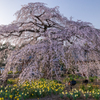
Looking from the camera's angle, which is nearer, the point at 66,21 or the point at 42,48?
the point at 42,48

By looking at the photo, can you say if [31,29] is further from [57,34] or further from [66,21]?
[57,34]

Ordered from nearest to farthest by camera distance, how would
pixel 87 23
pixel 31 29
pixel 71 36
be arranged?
pixel 71 36 < pixel 87 23 < pixel 31 29

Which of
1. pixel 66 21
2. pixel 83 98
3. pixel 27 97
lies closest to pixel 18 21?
pixel 66 21

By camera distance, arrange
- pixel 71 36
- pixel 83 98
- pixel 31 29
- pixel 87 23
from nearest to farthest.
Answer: pixel 83 98
pixel 71 36
pixel 87 23
pixel 31 29

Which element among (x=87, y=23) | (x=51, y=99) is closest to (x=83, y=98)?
(x=51, y=99)

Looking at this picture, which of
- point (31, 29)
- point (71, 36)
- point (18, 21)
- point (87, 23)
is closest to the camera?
point (71, 36)

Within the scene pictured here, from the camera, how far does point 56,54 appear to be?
207 inches

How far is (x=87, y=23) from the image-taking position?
8.09 metres

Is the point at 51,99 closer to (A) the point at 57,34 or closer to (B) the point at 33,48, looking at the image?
(B) the point at 33,48

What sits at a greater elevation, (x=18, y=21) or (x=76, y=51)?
(x=18, y=21)

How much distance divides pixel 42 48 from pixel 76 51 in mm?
1625

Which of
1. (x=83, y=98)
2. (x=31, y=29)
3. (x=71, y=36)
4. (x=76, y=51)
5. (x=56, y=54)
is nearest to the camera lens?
(x=56, y=54)

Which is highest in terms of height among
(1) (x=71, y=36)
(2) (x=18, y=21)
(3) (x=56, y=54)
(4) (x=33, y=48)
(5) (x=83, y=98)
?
(2) (x=18, y=21)

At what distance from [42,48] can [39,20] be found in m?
4.10
